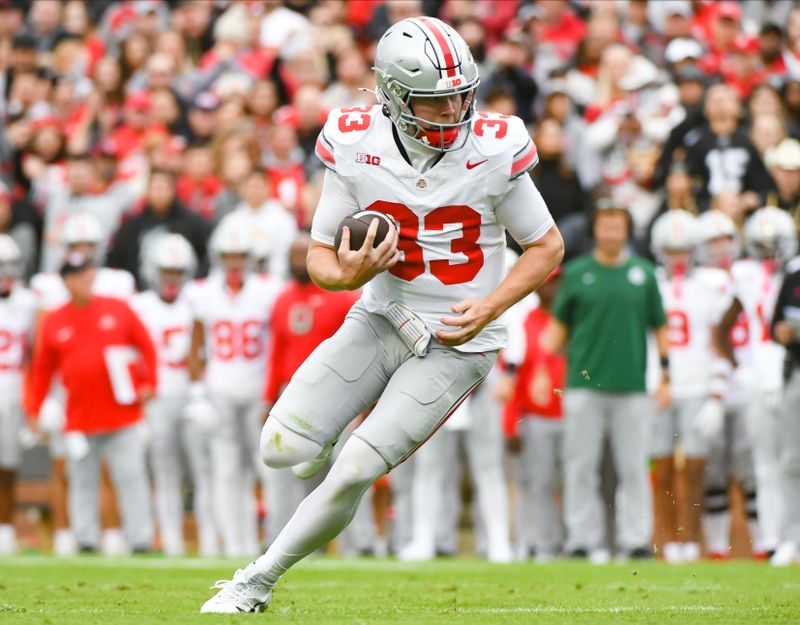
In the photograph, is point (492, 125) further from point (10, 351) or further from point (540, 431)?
point (10, 351)

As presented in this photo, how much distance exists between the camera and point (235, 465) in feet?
37.2

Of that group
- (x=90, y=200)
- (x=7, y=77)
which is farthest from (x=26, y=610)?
(x=7, y=77)

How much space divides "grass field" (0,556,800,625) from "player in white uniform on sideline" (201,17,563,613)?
55 cm

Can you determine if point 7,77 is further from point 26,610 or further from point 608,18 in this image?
point 26,610

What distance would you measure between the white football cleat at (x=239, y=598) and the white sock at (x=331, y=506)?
10cm

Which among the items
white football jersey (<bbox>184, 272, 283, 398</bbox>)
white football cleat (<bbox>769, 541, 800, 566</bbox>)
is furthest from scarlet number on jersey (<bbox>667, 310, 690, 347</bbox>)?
white football jersey (<bbox>184, 272, 283, 398</bbox>)

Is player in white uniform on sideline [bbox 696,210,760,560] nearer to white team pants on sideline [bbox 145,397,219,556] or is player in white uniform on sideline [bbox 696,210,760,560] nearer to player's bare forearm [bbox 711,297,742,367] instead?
player's bare forearm [bbox 711,297,742,367]

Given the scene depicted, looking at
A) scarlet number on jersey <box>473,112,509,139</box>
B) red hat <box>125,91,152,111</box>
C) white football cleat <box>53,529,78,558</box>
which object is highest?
red hat <box>125,91,152,111</box>

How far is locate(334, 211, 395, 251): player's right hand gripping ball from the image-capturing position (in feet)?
18.5

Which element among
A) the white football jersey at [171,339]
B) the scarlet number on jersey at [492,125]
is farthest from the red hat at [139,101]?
the scarlet number on jersey at [492,125]

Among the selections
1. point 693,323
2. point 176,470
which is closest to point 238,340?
point 176,470

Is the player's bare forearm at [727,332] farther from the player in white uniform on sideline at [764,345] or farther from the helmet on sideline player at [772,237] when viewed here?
the helmet on sideline player at [772,237]

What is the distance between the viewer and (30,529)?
13961 mm

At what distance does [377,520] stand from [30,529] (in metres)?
3.67
